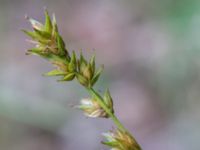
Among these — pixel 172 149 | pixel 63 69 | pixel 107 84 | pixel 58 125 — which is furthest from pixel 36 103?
pixel 63 69

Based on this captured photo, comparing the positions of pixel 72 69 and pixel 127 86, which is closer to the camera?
pixel 72 69

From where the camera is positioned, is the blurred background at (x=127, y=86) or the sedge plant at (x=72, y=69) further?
the blurred background at (x=127, y=86)

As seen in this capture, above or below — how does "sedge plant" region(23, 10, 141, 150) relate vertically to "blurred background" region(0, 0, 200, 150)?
below

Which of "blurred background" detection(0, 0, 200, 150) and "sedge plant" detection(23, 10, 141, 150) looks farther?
"blurred background" detection(0, 0, 200, 150)

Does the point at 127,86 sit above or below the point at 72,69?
above

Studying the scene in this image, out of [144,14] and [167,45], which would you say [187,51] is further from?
[144,14]
